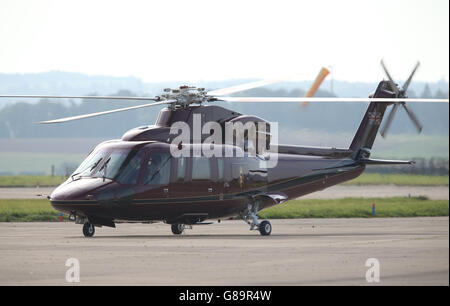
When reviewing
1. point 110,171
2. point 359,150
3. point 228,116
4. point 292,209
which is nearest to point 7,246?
point 110,171

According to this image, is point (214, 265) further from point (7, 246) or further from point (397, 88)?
point (397, 88)

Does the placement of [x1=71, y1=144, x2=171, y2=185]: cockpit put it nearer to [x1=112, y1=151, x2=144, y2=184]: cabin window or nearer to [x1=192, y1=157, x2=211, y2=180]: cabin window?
[x1=112, y1=151, x2=144, y2=184]: cabin window

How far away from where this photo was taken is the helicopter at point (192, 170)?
81.4 feet

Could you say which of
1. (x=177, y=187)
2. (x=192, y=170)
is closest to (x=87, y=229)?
(x=177, y=187)

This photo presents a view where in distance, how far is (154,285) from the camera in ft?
47.5

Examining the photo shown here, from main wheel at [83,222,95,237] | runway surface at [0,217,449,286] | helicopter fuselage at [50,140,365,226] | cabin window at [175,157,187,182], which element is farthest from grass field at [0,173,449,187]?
cabin window at [175,157,187,182]

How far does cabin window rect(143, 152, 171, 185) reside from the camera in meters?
25.3

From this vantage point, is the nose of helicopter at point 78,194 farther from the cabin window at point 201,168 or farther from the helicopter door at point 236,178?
the helicopter door at point 236,178

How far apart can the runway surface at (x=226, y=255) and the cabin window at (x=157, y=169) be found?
1.67 m

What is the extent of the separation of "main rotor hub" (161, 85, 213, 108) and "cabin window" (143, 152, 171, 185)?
6.49 feet

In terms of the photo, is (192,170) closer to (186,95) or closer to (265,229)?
(186,95)

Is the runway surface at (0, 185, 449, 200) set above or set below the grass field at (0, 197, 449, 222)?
above

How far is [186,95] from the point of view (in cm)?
2672

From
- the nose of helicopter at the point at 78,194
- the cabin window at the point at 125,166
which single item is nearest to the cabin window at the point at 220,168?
the cabin window at the point at 125,166
